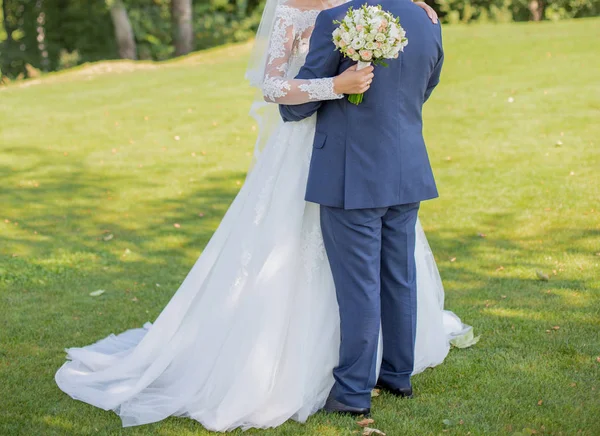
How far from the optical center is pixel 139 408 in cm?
417

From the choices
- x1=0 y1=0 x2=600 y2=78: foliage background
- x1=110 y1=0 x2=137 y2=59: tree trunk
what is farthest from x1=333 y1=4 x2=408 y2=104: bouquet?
x1=0 y1=0 x2=600 y2=78: foliage background

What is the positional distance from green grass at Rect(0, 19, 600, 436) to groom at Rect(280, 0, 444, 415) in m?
0.43

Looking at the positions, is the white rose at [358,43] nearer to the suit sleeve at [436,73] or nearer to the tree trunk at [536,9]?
the suit sleeve at [436,73]

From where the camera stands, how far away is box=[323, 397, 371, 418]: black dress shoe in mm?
4038

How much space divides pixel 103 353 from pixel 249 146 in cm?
807

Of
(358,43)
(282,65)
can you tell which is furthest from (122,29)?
(358,43)

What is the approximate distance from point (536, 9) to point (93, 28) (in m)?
17.4

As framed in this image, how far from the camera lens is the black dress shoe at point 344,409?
4.04 metres

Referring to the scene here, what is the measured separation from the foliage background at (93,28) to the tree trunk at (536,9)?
435 millimetres

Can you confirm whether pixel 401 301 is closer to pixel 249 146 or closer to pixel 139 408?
pixel 139 408

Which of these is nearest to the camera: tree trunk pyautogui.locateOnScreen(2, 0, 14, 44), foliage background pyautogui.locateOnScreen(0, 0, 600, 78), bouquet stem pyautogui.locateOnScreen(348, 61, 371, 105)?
bouquet stem pyautogui.locateOnScreen(348, 61, 371, 105)

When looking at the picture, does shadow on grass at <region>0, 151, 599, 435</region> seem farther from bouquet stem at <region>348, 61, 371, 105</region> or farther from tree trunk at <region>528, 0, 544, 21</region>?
tree trunk at <region>528, 0, 544, 21</region>

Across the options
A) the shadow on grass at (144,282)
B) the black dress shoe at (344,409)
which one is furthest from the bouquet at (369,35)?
the shadow on grass at (144,282)

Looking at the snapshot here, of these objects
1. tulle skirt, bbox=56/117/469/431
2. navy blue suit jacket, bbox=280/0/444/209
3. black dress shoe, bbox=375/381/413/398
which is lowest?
black dress shoe, bbox=375/381/413/398
